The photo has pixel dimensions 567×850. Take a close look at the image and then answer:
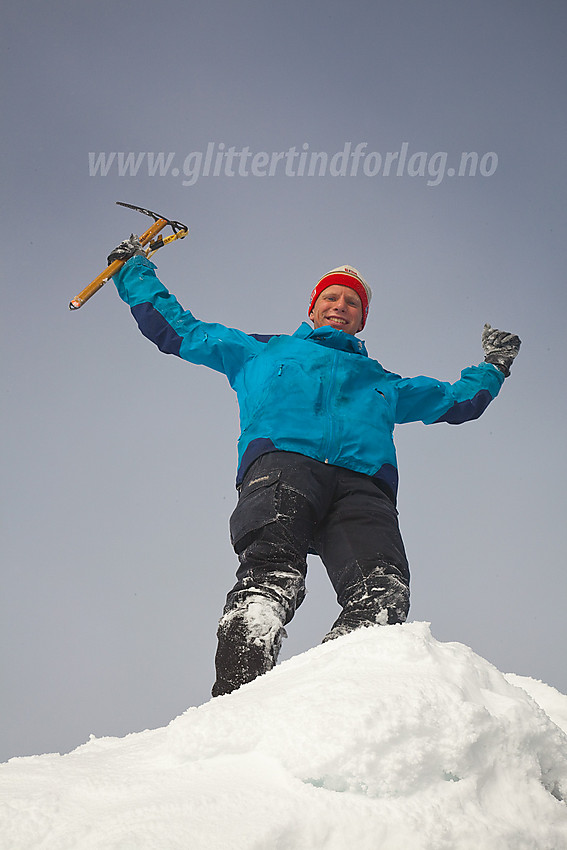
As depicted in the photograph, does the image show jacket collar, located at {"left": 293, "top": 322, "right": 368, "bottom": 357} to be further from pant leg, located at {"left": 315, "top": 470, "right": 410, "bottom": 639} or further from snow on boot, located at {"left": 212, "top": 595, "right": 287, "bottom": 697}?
snow on boot, located at {"left": 212, "top": 595, "right": 287, "bottom": 697}

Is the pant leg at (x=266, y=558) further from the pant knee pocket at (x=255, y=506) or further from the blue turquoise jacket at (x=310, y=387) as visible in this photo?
the blue turquoise jacket at (x=310, y=387)

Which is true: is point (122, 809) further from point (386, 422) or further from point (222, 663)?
point (386, 422)

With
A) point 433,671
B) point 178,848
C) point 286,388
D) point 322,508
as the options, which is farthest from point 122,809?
point 286,388

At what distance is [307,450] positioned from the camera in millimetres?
2553

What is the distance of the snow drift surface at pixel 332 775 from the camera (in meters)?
0.85

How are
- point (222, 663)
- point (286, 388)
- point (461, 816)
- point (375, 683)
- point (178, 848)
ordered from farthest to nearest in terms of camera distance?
point (286, 388), point (222, 663), point (375, 683), point (461, 816), point (178, 848)

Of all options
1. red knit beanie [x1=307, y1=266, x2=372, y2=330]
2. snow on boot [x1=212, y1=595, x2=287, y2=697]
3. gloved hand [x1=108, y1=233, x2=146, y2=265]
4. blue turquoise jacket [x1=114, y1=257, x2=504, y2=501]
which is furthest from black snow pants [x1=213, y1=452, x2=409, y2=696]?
gloved hand [x1=108, y1=233, x2=146, y2=265]

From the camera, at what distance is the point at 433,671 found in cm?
110

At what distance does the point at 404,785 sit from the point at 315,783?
0.13m

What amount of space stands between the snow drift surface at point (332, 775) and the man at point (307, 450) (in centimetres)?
80

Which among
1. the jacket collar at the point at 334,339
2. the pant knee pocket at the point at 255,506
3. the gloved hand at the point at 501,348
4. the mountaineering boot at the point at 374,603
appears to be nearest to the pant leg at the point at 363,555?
the mountaineering boot at the point at 374,603

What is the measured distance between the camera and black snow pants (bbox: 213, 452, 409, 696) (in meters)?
1.90

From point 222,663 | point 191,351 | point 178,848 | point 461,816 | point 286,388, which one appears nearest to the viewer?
point 178,848

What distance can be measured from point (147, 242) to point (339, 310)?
5.07ft
